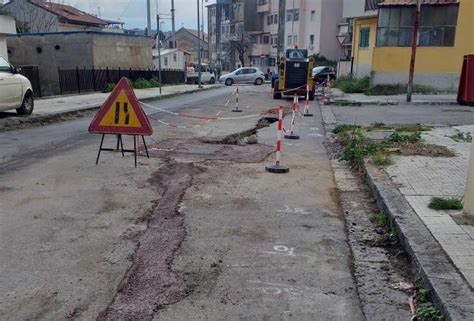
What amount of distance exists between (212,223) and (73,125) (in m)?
9.79

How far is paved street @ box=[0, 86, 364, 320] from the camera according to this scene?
3631 millimetres

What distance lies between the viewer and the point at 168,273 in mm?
4137

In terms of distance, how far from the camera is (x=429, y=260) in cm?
405

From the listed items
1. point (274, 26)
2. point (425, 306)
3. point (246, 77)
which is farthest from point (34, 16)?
point (425, 306)

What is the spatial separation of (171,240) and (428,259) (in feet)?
8.22

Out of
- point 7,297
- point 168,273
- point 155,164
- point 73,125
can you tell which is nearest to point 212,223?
point 168,273

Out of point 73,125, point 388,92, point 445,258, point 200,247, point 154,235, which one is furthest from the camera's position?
point 388,92

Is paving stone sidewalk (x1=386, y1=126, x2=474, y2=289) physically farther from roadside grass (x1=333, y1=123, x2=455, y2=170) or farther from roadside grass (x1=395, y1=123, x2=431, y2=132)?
roadside grass (x1=395, y1=123, x2=431, y2=132)

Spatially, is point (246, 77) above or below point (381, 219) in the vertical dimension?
below

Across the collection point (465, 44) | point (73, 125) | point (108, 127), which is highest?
point (465, 44)

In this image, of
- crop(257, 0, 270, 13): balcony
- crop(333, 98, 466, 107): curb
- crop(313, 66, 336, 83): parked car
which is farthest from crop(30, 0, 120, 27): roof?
crop(333, 98, 466, 107): curb

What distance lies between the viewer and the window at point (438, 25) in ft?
77.5

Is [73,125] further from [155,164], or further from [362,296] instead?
[362,296]

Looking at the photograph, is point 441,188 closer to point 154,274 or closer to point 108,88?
point 154,274
